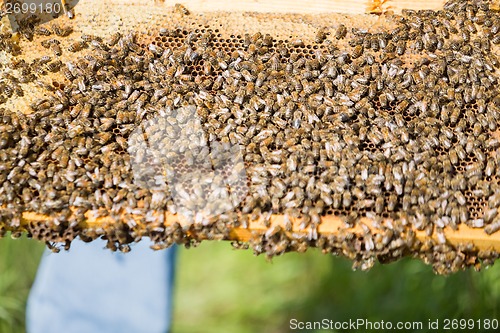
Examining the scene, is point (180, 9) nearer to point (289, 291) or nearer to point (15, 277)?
point (289, 291)

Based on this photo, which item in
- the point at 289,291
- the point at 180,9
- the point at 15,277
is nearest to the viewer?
the point at 180,9

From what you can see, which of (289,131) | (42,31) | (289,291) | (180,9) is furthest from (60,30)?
(289,291)

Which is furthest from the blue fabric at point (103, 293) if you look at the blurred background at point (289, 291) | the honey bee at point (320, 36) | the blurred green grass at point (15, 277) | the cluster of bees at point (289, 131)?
the honey bee at point (320, 36)

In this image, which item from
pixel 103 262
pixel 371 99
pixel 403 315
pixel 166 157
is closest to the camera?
pixel 166 157

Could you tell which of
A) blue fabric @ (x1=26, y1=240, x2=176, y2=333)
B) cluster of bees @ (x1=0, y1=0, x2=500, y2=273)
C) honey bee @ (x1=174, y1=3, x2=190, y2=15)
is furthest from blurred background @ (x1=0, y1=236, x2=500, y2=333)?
honey bee @ (x1=174, y1=3, x2=190, y2=15)

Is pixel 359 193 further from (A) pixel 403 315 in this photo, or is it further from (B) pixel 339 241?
(A) pixel 403 315

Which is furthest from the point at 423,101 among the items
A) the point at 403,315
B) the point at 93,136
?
the point at 403,315
